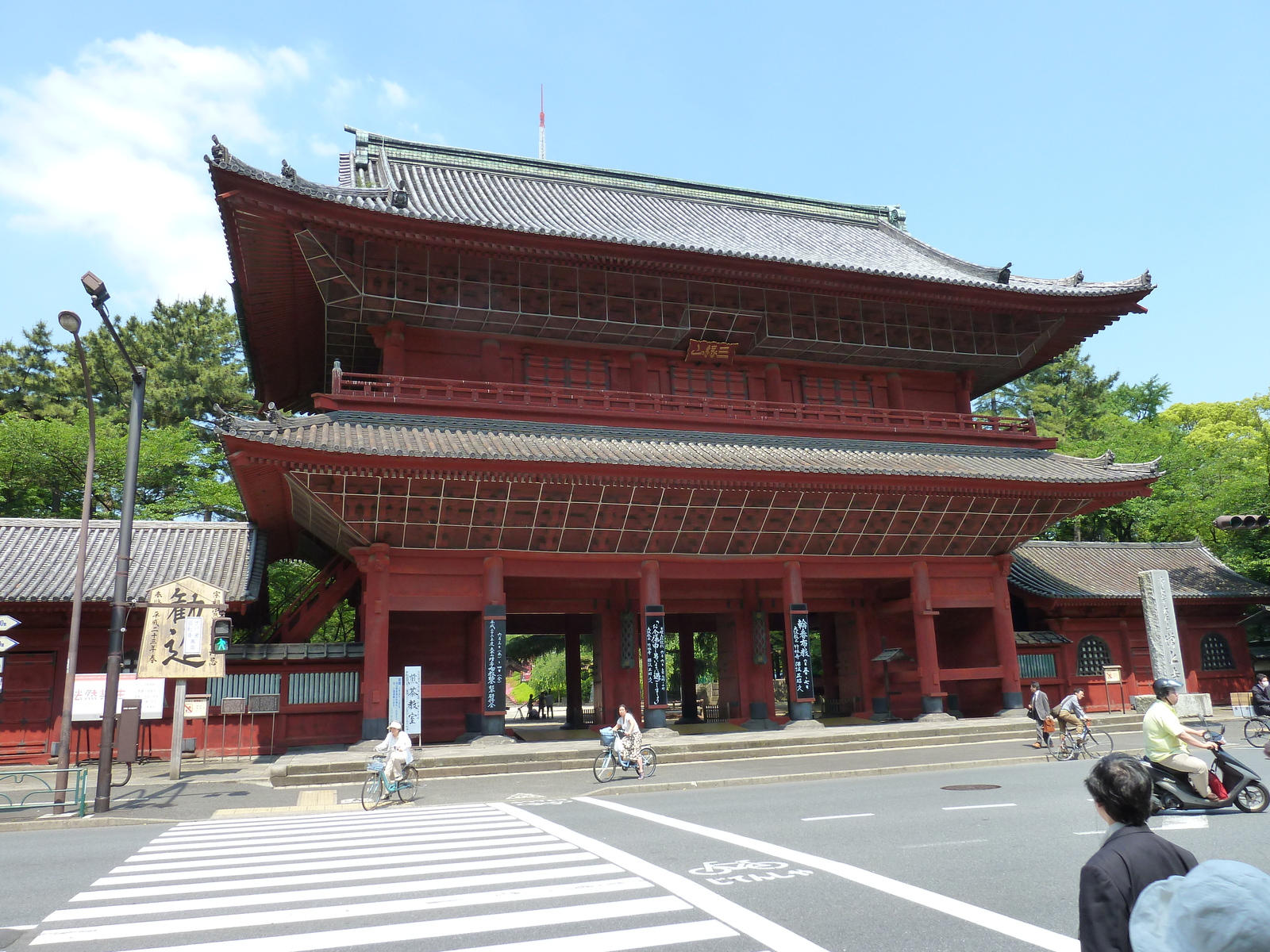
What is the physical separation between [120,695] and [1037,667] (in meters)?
26.8

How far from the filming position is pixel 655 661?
23.0 meters

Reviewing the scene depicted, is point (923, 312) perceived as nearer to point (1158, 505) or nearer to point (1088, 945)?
point (1158, 505)

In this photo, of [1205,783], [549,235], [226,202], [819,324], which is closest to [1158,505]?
[819,324]

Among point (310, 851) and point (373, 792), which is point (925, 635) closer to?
point (373, 792)

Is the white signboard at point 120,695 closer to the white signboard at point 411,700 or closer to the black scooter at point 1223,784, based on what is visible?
the white signboard at point 411,700

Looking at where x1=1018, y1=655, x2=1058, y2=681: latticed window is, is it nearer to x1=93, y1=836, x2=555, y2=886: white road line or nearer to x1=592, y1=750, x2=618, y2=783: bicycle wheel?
x1=592, y1=750, x2=618, y2=783: bicycle wheel

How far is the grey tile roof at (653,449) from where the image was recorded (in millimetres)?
20141

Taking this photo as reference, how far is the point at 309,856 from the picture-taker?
396 inches

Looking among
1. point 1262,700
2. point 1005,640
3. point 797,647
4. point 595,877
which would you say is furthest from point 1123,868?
point 1005,640

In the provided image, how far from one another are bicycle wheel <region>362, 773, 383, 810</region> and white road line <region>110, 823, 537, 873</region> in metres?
3.41

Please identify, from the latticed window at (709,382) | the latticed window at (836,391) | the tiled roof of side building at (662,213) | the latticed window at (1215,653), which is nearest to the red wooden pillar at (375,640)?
the tiled roof of side building at (662,213)

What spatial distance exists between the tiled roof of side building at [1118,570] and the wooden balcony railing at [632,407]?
555 cm

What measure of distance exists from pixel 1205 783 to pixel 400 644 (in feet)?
64.0

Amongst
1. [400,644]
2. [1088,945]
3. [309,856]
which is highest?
[400,644]
